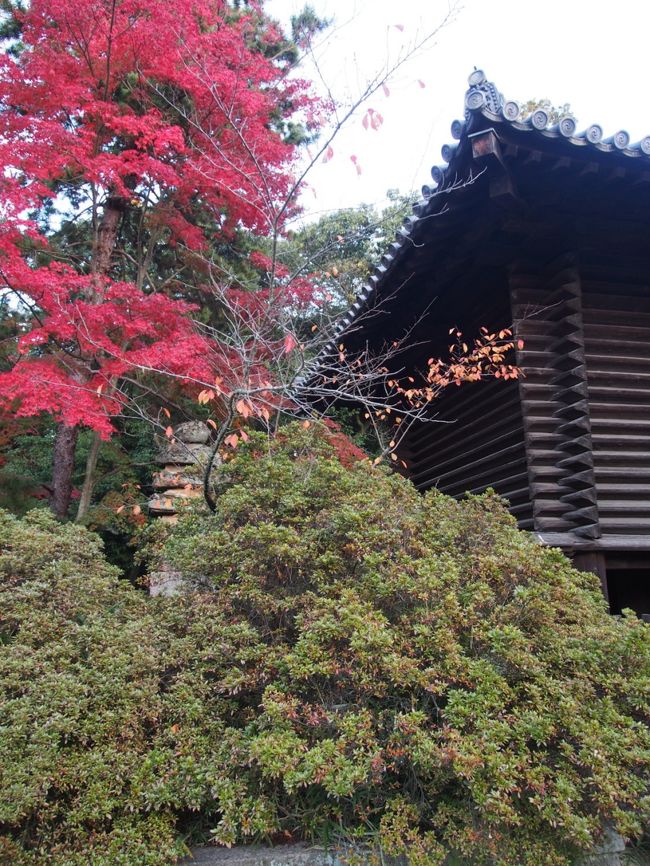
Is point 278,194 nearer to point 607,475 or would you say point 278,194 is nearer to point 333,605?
point 607,475

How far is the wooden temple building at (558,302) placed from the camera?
4012 mm

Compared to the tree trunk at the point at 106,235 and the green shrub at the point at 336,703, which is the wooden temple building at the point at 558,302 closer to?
the green shrub at the point at 336,703

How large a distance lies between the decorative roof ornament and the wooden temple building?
190 millimetres

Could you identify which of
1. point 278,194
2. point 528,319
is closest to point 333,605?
point 528,319

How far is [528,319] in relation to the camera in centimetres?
501

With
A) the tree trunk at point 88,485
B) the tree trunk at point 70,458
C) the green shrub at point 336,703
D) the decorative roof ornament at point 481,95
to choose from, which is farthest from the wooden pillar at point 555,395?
the tree trunk at point 88,485

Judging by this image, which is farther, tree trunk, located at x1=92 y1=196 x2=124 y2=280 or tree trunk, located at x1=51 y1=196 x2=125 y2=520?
tree trunk, located at x1=92 y1=196 x2=124 y2=280

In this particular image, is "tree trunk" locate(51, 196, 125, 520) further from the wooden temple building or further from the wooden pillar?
the wooden pillar

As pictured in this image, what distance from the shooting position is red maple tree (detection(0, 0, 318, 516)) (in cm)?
637

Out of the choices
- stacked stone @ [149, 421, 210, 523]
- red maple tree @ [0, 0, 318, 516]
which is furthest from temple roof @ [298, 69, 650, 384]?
stacked stone @ [149, 421, 210, 523]

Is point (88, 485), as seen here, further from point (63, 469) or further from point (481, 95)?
point (481, 95)

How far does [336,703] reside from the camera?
271 centimetres

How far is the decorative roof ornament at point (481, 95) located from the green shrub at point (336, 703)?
228cm

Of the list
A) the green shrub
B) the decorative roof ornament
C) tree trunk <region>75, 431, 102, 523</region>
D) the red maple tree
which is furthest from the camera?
tree trunk <region>75, 431, 102, 523</region>
